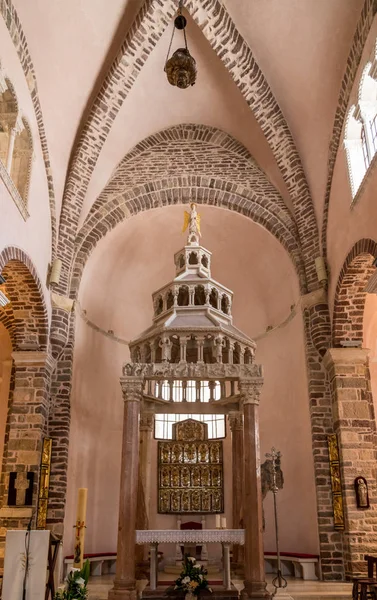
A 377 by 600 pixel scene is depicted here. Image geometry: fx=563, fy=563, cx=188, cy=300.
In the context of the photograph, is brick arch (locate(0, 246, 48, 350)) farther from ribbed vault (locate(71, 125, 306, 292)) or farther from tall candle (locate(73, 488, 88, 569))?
tall candle (locate(73, 488, 88, 569))

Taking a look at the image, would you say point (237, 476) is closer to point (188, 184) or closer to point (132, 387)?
point (132, 387)

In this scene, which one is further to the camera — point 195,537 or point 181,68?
point 195,537

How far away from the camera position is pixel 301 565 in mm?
11812

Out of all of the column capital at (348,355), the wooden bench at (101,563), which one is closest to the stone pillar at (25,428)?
the wooden bench at (101,563)

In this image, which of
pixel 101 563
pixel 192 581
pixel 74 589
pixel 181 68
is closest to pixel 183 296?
pixel 181 68

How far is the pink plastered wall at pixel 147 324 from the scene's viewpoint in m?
13.1

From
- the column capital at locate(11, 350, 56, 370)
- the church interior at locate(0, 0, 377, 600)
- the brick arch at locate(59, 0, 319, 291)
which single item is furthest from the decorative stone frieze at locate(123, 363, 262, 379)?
the brick arch at locate(59, 0, 319, 291)

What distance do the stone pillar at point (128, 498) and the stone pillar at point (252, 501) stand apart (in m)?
1.89

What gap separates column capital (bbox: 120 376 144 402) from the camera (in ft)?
34.0

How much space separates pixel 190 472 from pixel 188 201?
275 inches

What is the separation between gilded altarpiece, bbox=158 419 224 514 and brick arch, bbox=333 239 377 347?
469cm

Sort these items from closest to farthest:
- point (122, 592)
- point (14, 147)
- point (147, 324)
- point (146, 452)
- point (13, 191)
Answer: point (122, 592)
point (13, 191)
point (14, 147)
point (146, 452)
point (147, 324)

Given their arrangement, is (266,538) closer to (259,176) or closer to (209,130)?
(259,176)

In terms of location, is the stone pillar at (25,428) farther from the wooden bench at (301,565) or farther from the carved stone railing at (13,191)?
the wooden bench at (301,565)
